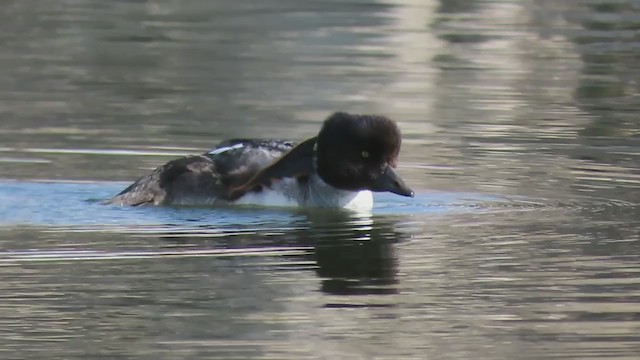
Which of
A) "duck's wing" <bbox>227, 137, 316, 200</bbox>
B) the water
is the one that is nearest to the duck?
"duck's wing" <bbox>227, 137, 316, 200</bbox>

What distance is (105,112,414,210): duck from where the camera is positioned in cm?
1280

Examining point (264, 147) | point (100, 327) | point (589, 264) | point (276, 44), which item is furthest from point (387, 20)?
point (100, 327)

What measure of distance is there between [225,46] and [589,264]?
43.4 feet

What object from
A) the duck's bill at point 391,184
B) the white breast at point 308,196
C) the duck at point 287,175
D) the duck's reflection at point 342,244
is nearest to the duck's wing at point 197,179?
the duck at point 287,175

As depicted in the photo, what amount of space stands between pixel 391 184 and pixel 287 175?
81 cm

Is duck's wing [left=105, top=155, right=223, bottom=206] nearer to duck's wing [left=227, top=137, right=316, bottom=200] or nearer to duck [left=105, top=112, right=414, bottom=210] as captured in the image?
duck [left=105, top=112, right=414, bottom=210]

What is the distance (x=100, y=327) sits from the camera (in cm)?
909

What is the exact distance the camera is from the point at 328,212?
13.0 metres

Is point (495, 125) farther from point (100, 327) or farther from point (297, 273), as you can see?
point (100, 327)

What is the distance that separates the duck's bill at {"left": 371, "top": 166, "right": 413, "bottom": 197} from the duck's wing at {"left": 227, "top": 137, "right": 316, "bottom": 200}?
1.95ft

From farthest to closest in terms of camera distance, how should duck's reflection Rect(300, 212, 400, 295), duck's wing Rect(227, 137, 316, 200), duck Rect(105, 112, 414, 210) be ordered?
duck's wing Rect(227, 137, 316, 200), duck Rect(105, 112, 414, 210), duck's reflection Rect(300, 212, 400, 295)

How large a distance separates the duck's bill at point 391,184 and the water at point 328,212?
0.20 metres

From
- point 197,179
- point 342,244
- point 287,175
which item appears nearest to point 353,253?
point 342,244

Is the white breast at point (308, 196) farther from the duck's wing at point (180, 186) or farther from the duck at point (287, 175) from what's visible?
the duck's wing at point (180, 186)
